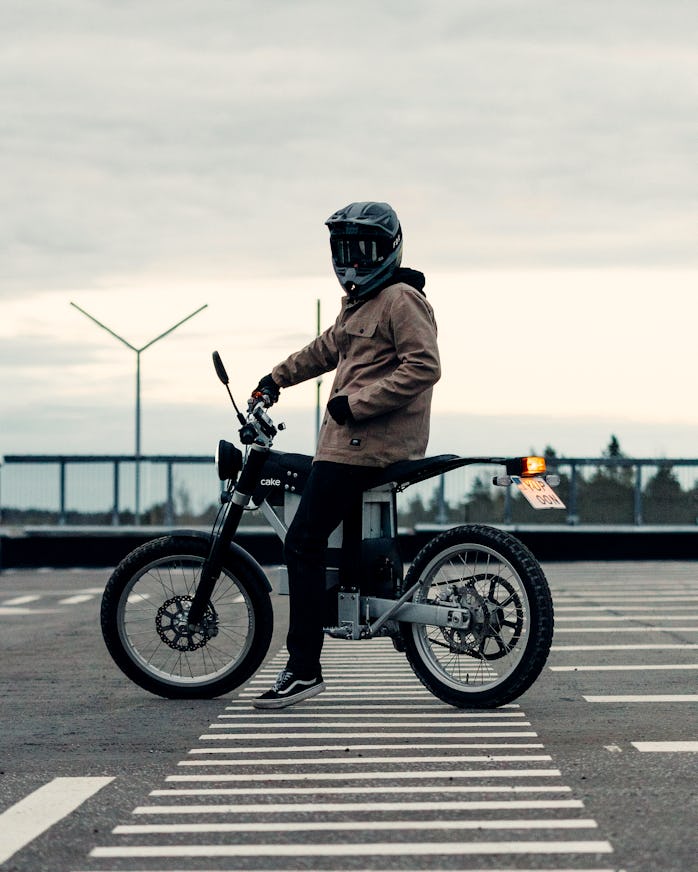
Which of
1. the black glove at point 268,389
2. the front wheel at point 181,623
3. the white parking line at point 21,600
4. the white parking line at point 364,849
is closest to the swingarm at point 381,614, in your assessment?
the front wheel at point 181,623

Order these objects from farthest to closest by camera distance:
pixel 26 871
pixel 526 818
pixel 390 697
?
pixel 390 697 < pixel 526 818 < pixel 26 871

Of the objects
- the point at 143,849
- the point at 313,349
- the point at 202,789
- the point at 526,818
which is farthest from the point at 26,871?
the point at 313,349

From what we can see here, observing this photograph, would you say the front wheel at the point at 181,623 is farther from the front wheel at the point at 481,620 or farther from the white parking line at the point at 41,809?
the white parking line at the point at 41,809

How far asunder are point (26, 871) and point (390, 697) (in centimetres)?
346

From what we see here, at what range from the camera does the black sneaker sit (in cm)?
702

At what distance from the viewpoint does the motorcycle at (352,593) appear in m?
6.92

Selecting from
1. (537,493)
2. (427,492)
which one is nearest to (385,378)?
(537,493)

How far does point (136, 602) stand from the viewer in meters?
7.61

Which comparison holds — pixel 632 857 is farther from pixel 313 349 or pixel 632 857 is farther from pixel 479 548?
pixel 313 349

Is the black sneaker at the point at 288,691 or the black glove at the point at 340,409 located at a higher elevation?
the black glove at the point at 340,409

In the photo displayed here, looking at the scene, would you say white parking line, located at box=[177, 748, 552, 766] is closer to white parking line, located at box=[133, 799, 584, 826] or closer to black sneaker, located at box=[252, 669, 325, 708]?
white parking line, located at box=[133, 799, 584, 826]

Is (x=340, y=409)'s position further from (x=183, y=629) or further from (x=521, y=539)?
(x=521, y=539)

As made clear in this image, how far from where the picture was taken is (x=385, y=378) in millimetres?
6992

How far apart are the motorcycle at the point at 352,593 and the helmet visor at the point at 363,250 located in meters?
0.80
